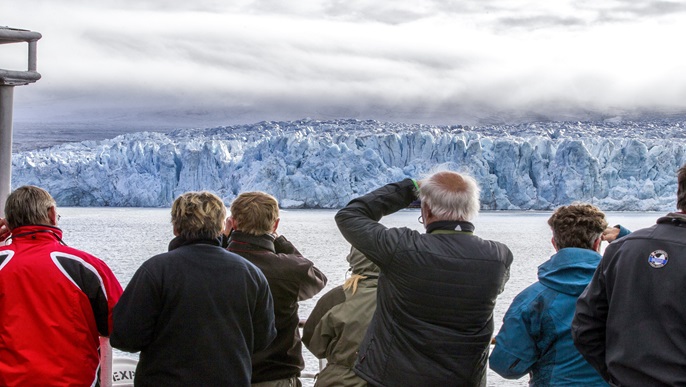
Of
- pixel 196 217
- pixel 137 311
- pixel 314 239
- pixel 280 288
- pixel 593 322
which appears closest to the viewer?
pixel 593 322

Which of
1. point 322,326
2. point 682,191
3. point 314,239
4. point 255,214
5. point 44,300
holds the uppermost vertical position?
point 682,191

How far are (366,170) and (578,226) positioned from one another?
32356mm

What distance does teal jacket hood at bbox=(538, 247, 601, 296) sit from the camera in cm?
195

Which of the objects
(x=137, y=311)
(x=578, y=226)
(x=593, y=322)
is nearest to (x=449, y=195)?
(x=578, y=226)

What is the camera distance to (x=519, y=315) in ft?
6.56

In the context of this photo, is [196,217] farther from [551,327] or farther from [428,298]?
[551,327]

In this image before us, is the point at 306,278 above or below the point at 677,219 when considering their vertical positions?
below

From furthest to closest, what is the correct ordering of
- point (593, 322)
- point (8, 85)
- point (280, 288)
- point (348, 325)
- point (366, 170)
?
point (366, 170), point (8, 85), point (280, 288), point (348, 325), point (593, 322)

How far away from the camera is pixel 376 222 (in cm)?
196

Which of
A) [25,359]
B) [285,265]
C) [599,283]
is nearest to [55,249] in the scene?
[25,359]

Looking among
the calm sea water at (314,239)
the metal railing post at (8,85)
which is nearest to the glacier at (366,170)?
the calm sea water at (314,239)

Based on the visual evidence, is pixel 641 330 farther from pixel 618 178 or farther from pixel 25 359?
pixel 618 178

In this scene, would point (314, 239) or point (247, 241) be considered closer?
point (247, 241)

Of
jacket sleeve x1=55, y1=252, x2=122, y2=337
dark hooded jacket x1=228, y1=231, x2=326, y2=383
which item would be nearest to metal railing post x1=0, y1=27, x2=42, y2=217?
jacket sleeve x1=55, y1=252, x2=122, y2=337
